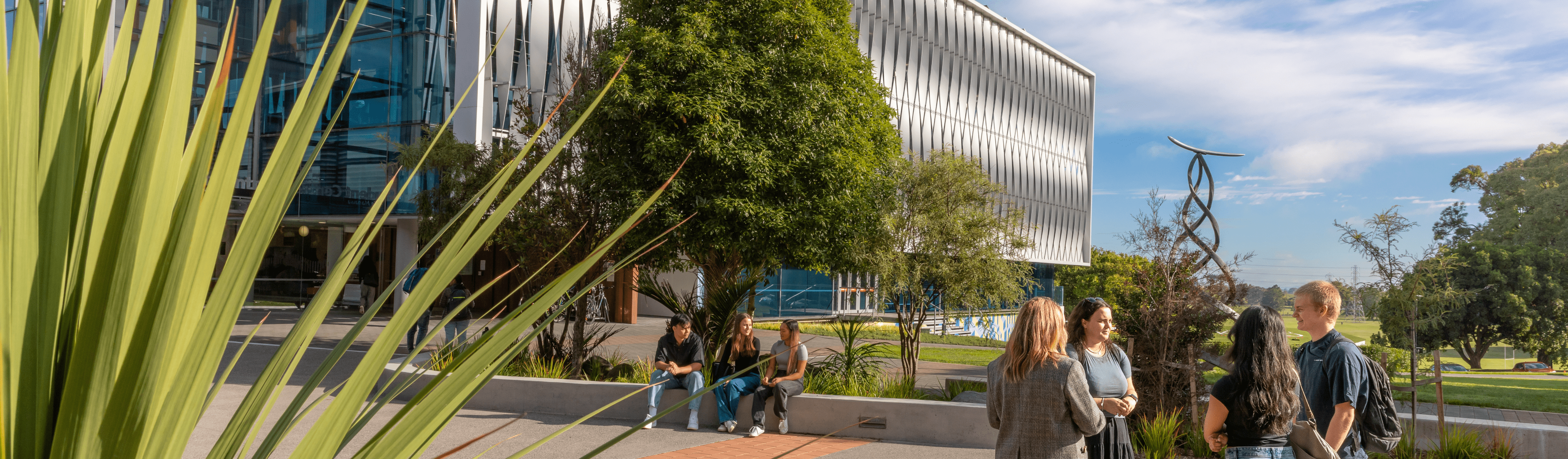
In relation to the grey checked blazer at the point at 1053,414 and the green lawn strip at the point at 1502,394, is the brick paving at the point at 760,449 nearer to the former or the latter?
the grey checked blazer at the point at 1053,414

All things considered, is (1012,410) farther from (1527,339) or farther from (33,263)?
(1527,339)

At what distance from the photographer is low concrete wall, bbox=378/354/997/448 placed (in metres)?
8.25

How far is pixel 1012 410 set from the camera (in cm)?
423

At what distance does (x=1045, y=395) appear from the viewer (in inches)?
162

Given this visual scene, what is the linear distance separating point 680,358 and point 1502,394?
1625 cm

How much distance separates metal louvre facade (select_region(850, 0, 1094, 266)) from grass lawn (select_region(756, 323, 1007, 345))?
21.8 ft

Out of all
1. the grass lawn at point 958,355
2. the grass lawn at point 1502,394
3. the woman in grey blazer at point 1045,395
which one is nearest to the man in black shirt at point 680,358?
the woman in grey blazer at point 1045,395

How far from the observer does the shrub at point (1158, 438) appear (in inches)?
283

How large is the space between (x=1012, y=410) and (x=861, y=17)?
119ft

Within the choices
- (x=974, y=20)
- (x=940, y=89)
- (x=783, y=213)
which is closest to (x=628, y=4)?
(x=783, y=213)

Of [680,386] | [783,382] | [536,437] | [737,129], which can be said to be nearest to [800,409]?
[783,382]

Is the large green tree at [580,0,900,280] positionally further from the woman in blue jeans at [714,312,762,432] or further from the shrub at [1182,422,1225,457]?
the shrub at [1182,422,1225,457]

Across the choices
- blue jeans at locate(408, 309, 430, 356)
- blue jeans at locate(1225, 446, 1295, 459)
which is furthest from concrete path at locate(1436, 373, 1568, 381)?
blue jeans at locate(1225, 446, 1295, 459)

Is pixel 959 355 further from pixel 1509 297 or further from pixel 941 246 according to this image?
pixel 1509 297
